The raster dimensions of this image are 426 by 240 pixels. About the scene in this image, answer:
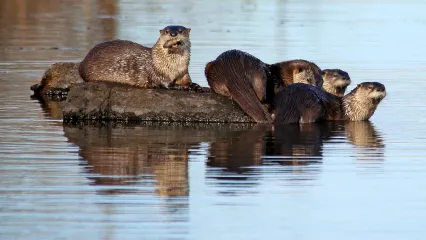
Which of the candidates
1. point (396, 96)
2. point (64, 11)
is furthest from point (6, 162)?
point (64, 11)

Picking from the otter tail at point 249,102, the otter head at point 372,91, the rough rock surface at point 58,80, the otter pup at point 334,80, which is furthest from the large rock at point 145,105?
the rough rock surface at point 58,80

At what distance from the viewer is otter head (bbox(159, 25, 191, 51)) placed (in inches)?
528

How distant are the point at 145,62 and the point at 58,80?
3.32m

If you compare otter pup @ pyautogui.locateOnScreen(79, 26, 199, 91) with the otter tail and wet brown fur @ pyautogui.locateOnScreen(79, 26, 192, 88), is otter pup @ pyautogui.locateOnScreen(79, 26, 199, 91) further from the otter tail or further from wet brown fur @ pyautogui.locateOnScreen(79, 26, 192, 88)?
the otter tail

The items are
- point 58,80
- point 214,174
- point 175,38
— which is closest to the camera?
point 214,174

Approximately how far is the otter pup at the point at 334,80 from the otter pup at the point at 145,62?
2180 millimetres

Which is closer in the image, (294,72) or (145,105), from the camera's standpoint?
(145,105)

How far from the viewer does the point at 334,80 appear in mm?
15227

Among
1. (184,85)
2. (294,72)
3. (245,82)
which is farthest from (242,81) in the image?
(294,72)

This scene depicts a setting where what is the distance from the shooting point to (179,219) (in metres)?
8.38

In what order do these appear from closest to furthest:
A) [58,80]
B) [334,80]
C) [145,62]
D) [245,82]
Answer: [245,82] → [145,62] → [334,80] → [58,80]

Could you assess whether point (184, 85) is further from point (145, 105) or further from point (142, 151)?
point (142, 151)

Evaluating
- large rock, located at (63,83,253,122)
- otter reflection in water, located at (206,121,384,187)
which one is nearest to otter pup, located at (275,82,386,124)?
otter reflection in water, located at (206,121,384,187)

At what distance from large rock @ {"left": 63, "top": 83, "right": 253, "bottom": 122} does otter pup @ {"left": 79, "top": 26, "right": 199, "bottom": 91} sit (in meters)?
0.18
